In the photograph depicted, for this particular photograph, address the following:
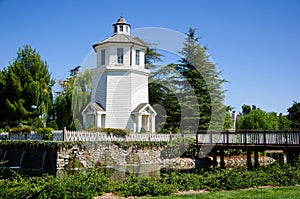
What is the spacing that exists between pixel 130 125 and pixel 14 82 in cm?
1400

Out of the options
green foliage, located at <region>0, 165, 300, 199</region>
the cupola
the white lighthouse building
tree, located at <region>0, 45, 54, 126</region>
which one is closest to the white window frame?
the white lighthouse building

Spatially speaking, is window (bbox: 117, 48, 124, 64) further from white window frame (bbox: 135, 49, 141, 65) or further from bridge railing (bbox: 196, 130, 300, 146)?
bridge railing (bbox: 196, 130, 300, 146)

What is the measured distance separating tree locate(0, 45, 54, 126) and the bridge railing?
17548mm

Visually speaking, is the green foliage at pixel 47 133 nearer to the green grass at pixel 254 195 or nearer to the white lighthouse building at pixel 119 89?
the white lighthouse building at pixel 119 89

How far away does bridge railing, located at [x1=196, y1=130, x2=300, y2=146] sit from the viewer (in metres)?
18.7

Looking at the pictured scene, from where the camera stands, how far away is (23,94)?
35.2 m

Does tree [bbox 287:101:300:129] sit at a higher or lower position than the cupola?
lower

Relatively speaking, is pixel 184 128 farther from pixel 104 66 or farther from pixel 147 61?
pixel 147 61

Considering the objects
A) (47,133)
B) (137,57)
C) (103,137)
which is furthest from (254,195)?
(137,57)

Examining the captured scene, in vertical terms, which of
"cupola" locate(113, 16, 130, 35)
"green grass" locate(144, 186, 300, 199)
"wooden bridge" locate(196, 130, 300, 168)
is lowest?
"green grass" locate(144, 186, 300, 199)

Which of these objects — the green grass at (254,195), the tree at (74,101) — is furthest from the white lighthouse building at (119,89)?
the green grass at (254,195)

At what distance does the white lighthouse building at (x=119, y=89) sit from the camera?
94.1ft

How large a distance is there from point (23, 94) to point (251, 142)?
79.2 ft

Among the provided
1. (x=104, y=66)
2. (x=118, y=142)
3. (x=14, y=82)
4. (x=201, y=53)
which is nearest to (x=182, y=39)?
(x=201, y=53)
